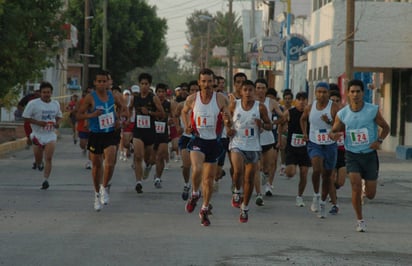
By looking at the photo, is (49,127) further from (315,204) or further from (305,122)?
(315,204)

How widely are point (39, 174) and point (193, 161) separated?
8.67 meters

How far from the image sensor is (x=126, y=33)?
260ft

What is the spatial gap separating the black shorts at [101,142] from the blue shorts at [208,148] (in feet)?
5.83

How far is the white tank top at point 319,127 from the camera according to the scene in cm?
1438

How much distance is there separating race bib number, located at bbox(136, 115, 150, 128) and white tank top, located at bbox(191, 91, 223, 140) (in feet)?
14.8

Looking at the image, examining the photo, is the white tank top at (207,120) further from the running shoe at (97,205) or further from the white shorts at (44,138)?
the white shorts at (44,138)

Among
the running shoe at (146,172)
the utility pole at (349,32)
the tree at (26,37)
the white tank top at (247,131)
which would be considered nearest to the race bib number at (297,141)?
the white tank top at (247,131)

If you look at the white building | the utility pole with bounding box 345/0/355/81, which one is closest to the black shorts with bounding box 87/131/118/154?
the utility pole with bounding box 345/0/355/81

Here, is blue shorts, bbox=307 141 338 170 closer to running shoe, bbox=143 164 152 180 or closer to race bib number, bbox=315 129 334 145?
race bib number, bbox=315 129 334 145

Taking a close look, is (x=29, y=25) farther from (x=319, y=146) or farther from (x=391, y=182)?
(x=319, y=146)

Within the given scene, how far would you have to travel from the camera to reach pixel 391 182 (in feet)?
71.9

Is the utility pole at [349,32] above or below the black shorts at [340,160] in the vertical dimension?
above

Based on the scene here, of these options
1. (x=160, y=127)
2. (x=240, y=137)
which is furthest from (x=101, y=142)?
(x=160, y=127)

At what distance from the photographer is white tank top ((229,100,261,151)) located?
13.3 meters
